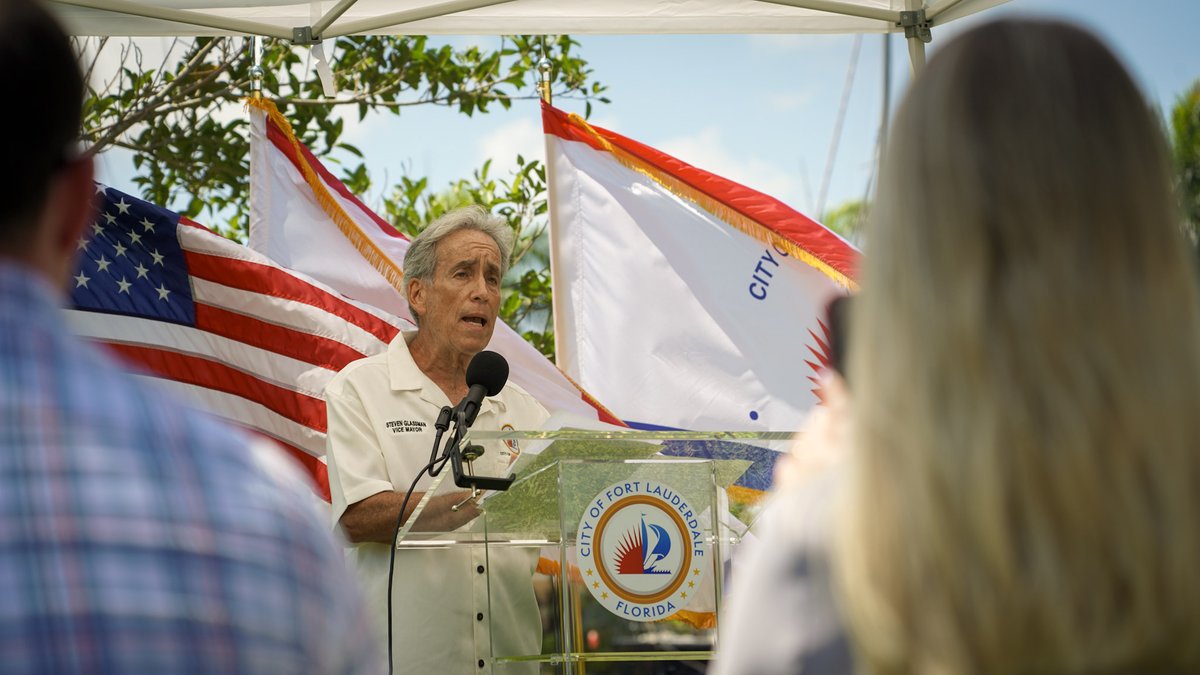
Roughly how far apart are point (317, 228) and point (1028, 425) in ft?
17.5

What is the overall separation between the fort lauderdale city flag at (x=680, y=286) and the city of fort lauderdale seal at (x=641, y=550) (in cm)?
298

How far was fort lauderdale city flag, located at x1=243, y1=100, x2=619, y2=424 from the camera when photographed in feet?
20.3

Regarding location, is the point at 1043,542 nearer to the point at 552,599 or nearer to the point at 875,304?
the point at 875,304


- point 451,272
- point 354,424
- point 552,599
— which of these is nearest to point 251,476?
point 552,599

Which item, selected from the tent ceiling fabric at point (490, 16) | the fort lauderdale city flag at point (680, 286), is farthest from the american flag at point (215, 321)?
the fort lauderdale city flag at point (680, 286)

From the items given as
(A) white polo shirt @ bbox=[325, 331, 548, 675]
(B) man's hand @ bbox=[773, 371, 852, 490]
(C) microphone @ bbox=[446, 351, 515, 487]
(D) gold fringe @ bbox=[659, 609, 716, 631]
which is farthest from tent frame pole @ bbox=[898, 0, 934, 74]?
(B) man's hand @ bbox=[773, 371, 852, 490]

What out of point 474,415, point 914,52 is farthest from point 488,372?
point 914,52

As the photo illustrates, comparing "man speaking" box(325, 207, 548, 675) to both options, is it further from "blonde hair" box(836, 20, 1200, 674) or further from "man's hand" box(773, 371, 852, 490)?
"blonde hair" box(836, 20, 1200, 674)

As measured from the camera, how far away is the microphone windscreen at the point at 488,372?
359cm

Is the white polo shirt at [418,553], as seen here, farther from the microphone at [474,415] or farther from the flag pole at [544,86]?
the flag pole at [544,86]

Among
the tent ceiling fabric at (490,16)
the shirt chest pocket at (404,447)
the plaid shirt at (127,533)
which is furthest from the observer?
the tent ceiling fabric at (490,16)

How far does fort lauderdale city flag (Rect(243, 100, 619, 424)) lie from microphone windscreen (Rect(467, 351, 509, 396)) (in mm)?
2465

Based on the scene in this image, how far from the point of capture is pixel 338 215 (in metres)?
6.27

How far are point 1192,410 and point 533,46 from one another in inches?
279
